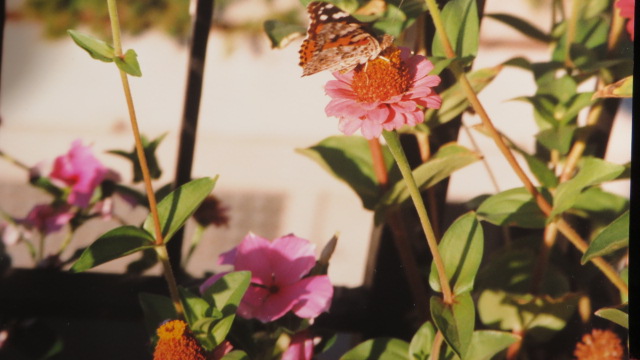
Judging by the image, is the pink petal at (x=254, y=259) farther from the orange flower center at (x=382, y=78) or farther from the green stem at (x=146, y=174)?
the orange flower center at (x=382, y=78)

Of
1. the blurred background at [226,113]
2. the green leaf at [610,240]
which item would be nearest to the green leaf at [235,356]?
the green leaf at [610,240]

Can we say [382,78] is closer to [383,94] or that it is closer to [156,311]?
[383,94]

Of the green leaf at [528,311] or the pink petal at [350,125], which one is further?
the green leaf at [528,311]

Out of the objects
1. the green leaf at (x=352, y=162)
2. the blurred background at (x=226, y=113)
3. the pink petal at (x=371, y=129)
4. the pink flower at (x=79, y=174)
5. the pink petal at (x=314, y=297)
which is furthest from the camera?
the blurred background at (x=226, y=113)

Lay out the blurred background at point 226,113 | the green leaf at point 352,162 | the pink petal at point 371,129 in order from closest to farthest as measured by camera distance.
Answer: the pink petal at point 371,129 < the green leaf at point 352,162 < the blurred background at point 226,113

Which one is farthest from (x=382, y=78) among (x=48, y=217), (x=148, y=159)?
(x=48, y=217)

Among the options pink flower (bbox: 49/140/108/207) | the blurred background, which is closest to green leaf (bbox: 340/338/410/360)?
pink flower (bbox: 49/140/108/207)
